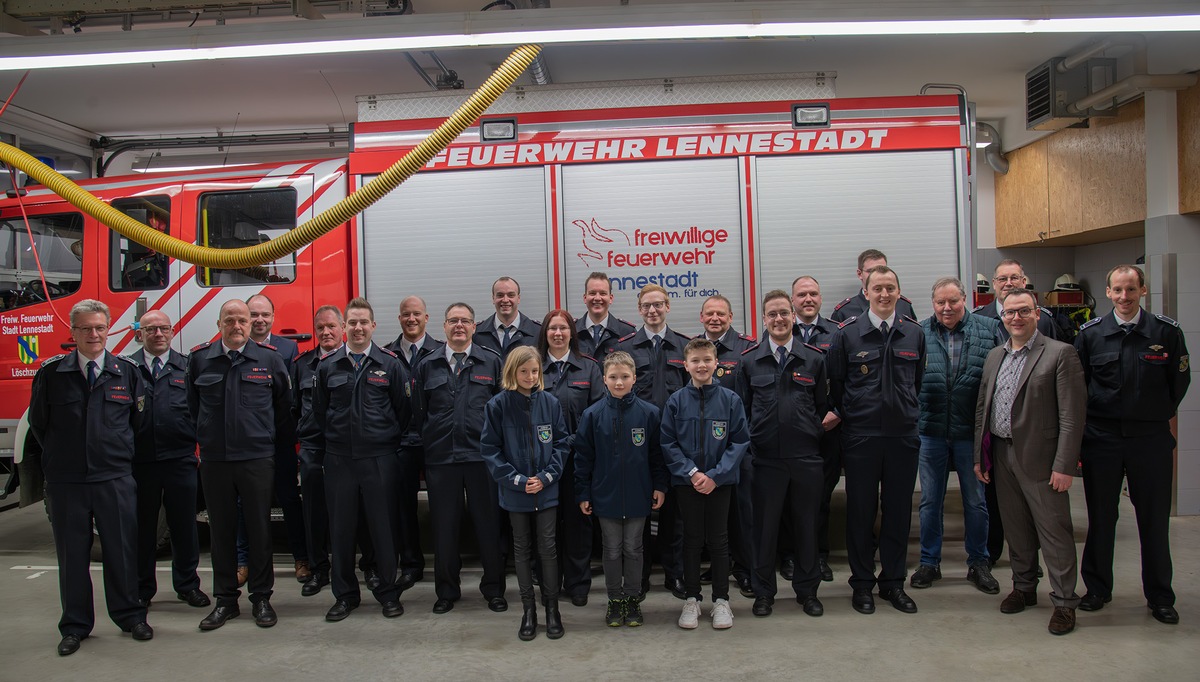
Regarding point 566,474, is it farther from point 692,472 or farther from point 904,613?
point 904,613

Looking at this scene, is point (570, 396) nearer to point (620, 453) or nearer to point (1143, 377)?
point (620, 453)

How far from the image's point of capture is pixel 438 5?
6707 millimetres

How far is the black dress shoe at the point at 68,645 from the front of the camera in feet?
13.6

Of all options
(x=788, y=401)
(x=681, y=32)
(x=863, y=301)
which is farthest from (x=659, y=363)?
(x=681, y=32)

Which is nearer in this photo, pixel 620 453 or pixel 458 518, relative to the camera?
pixel 620 453

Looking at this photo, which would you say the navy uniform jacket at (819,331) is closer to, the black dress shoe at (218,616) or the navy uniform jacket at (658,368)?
the navy uniform jacket at (658,368)

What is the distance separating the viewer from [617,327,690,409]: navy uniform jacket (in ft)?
15.5

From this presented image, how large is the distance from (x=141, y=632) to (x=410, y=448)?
1.73 meters

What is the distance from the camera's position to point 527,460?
13.7 feet

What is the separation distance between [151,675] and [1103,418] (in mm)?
5161

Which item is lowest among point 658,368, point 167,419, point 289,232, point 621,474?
point 621,474

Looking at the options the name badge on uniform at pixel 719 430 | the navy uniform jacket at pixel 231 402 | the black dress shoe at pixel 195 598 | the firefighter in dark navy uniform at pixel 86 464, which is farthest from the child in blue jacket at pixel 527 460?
the black dress shoe at pixel 195 598

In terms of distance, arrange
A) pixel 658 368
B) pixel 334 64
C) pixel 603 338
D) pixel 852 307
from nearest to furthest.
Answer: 1. pixel 658 368
2. pixel 603 338
3. pixel 852 307
4. pixel 334 64

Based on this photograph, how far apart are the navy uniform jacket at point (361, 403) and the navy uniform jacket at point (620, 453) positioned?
44.0 inches
